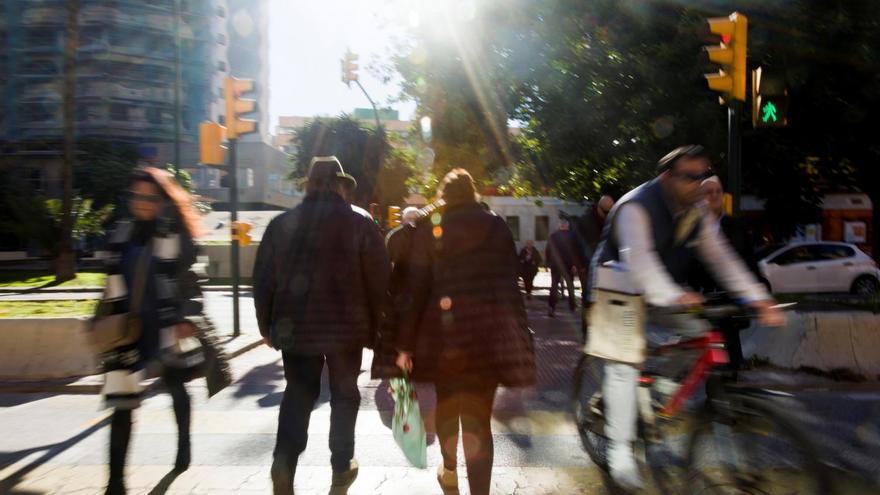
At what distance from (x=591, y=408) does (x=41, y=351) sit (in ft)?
20.2

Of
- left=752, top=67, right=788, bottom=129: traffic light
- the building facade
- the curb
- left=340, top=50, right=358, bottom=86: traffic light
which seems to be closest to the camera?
the curb

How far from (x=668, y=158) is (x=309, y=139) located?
43476mm

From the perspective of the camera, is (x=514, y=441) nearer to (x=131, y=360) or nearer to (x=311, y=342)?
(x=311, y=342)

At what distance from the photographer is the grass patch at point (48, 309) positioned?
8836 millimetres

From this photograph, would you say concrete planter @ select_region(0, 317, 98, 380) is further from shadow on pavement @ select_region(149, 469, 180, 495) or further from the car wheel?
the car wheel

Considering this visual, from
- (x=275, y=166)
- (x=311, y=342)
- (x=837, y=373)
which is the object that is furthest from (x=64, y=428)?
(x=275, y=166)

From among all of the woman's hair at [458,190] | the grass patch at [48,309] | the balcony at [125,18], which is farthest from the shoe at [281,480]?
the balcony at [125,18]

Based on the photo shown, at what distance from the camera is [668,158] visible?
12.1ft

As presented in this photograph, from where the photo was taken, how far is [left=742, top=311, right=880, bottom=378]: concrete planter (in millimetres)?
7180

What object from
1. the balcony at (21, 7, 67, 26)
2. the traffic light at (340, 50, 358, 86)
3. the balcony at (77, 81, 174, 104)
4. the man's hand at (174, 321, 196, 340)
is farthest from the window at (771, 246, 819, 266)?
the balcony at (21, 7, 67, 26)

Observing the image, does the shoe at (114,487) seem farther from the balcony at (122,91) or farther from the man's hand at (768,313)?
the balcony at (122,91)

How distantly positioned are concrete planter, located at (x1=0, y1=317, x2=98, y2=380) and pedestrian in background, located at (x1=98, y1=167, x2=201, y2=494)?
4226 mm

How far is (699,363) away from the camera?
352cm

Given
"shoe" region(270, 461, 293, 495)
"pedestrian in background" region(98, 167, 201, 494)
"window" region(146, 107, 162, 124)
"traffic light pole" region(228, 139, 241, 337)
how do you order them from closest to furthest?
"shoe" region(270, 461, 293, 495) → "pedestrian in background" region(98, 167, 201, 494) → "traffic light pole" region(228, 139, 241, 337) → "window" region(146, 107, 162, 124)
